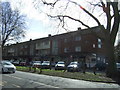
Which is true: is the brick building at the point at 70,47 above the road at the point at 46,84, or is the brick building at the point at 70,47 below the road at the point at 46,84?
above

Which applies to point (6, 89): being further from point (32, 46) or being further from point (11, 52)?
point (11, 52)

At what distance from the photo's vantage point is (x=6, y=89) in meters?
10.5

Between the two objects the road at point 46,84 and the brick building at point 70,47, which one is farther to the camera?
the brick building at point 70,47

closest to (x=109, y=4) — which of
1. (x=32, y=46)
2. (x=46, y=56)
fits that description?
(x=46, y=56)

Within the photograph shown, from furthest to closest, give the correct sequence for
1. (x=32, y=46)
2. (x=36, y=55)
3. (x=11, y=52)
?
(x=11, y=52), (x=32, y=46), (x=36, y=55)

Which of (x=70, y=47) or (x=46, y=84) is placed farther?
(x=70, y=47)

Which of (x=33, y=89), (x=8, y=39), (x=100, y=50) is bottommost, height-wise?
(x=33, y=89)

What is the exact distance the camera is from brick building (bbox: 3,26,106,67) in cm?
4931

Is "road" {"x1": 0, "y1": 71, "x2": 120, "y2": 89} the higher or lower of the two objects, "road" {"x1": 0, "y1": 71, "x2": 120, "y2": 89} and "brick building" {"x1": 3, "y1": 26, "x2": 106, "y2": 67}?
the lower

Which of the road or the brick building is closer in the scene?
the road

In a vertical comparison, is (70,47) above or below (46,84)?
above

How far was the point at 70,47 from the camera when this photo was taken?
5716 centimetres

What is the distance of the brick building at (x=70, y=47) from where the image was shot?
49312mm

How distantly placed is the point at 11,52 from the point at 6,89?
303 feet
